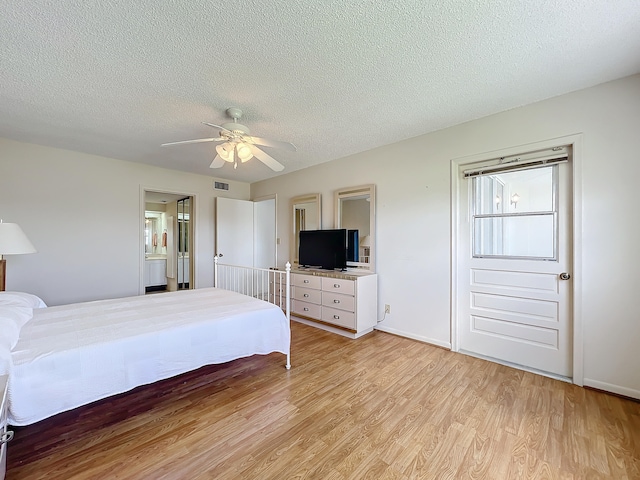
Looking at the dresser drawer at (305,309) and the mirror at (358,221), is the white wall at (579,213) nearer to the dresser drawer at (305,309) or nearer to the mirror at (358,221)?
the mirror at (358,221)

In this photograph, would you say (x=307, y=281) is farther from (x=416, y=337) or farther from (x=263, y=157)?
(x=263, y=157)

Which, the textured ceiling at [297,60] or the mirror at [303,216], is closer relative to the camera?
the textured ceiling at [297,60]

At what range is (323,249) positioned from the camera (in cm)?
394

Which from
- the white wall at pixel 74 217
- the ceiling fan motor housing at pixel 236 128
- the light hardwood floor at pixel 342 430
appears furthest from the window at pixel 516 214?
the white wall at pixel 74 217

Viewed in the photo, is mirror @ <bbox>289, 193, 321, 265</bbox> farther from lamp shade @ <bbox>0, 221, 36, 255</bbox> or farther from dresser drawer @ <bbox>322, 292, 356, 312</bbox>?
lamp shade @ <bbox>0, 221, 36, 255</bbox>

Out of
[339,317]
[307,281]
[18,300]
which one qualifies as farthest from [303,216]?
[18,300]

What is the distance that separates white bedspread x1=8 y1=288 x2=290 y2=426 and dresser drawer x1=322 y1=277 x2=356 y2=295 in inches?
41.6

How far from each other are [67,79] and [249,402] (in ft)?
9.04

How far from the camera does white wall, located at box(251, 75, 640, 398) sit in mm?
2047

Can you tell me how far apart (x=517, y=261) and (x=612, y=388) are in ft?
3.69

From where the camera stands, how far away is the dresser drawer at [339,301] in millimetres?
3279

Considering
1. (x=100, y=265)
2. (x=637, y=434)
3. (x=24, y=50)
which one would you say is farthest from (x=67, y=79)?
(x=637, y=434)

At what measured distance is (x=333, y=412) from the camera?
1897 mm

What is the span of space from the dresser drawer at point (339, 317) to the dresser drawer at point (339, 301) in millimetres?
52
